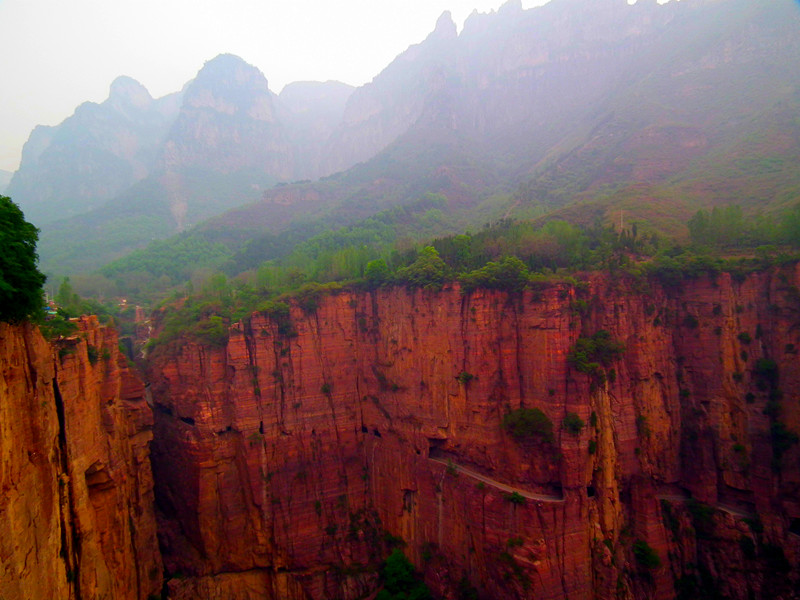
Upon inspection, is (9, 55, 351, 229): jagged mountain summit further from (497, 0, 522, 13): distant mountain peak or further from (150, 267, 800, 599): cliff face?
(150, 267, 800, 599): cliff face

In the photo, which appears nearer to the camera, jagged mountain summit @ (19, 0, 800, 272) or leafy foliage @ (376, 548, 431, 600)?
leafy foliage @ (376, 548, 431, 600)

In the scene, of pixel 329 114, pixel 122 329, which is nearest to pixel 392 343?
pixel 122 329

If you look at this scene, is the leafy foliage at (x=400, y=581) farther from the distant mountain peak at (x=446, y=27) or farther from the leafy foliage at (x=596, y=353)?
the distant mountain peak at (x=446, y=27)

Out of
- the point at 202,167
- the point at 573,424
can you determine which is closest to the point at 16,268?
the point at 573,424

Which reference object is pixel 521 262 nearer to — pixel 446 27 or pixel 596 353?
pixel 596 353

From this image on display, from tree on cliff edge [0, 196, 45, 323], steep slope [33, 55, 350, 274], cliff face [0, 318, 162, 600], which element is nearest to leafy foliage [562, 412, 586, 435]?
cliff face [0, 318, 162, 600]

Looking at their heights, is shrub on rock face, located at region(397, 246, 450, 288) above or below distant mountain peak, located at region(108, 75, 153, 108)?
below
